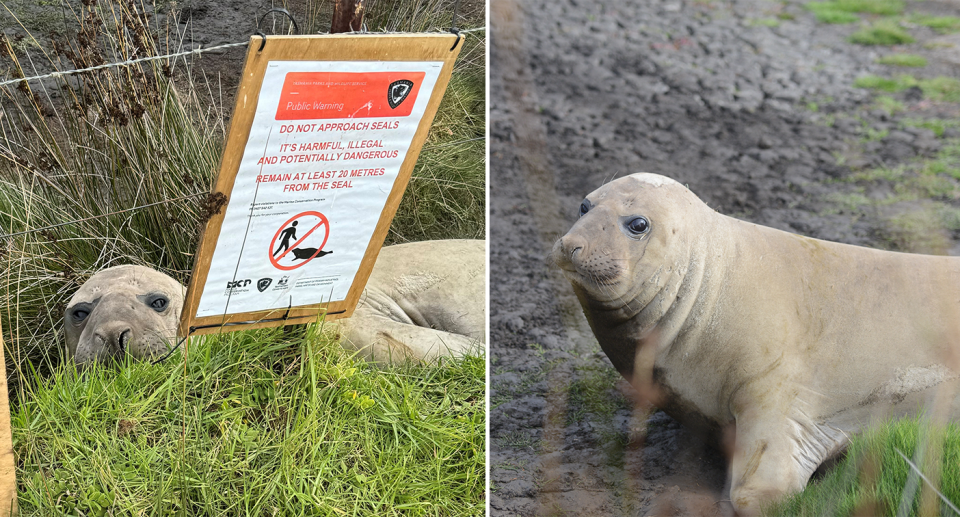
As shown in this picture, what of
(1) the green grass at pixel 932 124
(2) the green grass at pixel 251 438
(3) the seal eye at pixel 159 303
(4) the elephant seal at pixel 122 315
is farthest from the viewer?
(1) the green grass at pixel 932 124

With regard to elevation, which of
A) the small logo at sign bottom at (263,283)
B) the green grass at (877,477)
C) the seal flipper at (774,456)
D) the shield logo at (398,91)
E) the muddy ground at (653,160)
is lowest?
the muddy ground at (653,160)

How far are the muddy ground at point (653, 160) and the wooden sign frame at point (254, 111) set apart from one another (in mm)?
755

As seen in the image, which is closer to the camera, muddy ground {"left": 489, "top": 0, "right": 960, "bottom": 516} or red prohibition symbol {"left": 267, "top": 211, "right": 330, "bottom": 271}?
red prohibition symbol {"left": 267, "top": 211, "right": 330, "bottom": 271}

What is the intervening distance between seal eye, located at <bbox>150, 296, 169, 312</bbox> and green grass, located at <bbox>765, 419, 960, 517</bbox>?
221cm

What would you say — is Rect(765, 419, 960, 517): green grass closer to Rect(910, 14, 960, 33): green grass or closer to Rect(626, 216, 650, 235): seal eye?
Rect(626, 216, 650, 235): seal eye

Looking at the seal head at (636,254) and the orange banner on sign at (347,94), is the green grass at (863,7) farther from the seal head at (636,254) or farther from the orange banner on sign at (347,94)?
the orange banner on sign at (347,94)

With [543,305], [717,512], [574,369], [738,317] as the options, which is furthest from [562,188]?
[717,512]

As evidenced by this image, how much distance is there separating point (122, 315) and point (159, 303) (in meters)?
0.16

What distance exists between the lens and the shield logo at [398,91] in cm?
282

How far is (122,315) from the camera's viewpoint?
321 centimetres

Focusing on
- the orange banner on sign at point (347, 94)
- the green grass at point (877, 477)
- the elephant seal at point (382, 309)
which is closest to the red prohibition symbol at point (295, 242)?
the orange banner on sign at point (347, 94)

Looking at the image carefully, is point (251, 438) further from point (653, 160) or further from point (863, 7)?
point (863, 7)

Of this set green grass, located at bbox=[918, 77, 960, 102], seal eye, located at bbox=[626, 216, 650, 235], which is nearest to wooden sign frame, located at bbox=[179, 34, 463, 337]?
seal eye, located at bbox=[626, 216, 650, 235]

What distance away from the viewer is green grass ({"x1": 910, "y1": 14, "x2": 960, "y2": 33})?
6.95 meters
